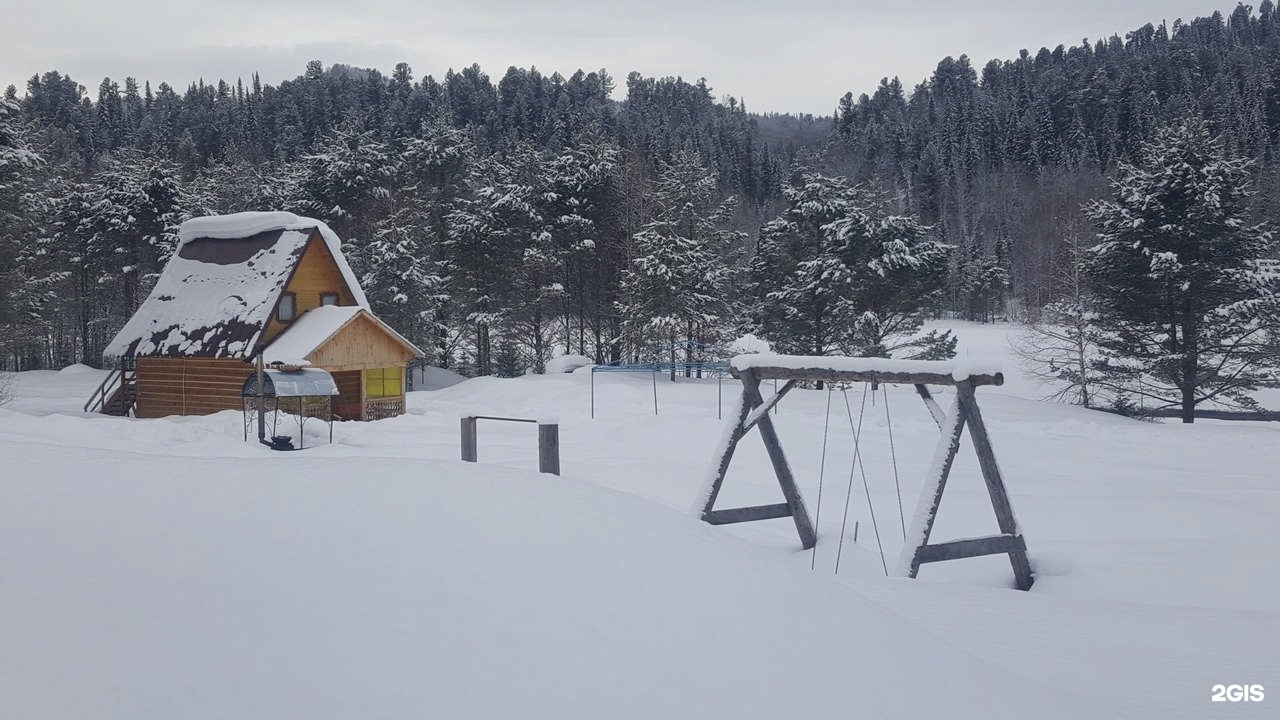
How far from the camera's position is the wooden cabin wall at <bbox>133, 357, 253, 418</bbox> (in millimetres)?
25016

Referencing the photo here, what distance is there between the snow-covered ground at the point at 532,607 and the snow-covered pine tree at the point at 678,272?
963 inches

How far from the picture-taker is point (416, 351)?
93.2 ft

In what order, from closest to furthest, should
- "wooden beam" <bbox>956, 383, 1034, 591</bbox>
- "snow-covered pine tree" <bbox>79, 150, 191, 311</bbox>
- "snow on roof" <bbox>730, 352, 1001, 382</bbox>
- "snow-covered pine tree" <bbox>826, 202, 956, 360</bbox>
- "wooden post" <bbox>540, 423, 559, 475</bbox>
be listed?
"snow on roof" <bbox>730, 352, 1001, 382</bbox>
"wooden beam" <bbox>956, 383, 1034, 591</bbox>
"wooden post" <bbox>540, 423, 559, 475</bbox>
"snow-covered pine tree" <bbox>826, 202, 956, 360</bbox>
"snow-covered pine tree" <bbox>79, 150, 191, 311</bbox>

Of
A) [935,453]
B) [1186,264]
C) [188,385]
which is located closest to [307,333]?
[188,385]

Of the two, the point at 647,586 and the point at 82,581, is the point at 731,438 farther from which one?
the point at 82,581

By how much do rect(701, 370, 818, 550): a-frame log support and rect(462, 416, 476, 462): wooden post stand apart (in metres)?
3.63

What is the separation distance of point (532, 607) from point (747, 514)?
4.62m

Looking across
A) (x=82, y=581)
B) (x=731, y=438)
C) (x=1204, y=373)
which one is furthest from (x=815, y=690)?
(x=1204, y=373)

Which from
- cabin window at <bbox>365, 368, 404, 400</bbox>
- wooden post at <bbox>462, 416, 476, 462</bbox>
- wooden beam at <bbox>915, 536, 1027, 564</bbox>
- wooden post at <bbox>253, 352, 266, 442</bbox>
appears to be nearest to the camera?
wooden beam at <bbox>915, 536, 1027, 564</bbox>

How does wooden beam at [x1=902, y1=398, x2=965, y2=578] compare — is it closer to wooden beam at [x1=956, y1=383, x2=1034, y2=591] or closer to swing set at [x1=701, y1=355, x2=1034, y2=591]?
swing set at [x1=701, y1=355, x2=1034, y2=591]

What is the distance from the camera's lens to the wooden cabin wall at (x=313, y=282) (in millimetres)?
26438

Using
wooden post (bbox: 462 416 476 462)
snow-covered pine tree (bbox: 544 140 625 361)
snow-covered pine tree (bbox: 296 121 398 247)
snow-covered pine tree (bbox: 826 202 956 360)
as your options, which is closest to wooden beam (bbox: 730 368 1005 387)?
wooden post (bbox: 462 416 476 462)

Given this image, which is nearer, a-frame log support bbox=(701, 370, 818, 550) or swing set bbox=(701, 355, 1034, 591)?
swing set bbox=(701, 355, 1034, 591)

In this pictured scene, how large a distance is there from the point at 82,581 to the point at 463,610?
2131 millimetres
